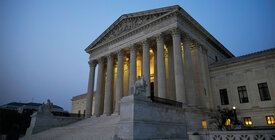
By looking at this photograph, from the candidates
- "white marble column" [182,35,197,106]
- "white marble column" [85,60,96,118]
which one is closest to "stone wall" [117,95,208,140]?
"white marble column" [182,35,197,106]

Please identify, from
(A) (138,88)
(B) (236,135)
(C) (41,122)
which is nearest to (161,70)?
(A) (138,88)

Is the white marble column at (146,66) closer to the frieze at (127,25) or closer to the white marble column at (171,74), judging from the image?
the frieze at (127,25)

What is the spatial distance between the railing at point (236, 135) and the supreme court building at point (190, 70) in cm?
1131

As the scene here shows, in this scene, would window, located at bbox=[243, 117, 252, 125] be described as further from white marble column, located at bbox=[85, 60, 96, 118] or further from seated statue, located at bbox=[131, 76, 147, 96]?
white marble column, located at bbox=[85, 60, 96, 118]

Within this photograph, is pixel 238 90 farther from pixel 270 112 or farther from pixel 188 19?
pixel 188 19

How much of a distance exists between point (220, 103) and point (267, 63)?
8.51 meters

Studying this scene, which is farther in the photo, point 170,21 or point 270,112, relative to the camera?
point 170,21

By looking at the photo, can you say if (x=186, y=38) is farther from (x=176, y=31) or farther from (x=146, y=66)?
(x=146, y=66)

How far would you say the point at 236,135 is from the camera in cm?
830

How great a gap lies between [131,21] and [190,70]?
13.9 metres

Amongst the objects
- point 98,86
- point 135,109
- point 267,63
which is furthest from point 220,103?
point 98,86

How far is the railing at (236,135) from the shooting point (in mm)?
7340

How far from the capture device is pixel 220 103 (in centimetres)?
2861

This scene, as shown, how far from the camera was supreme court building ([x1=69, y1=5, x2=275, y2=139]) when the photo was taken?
24234mm
